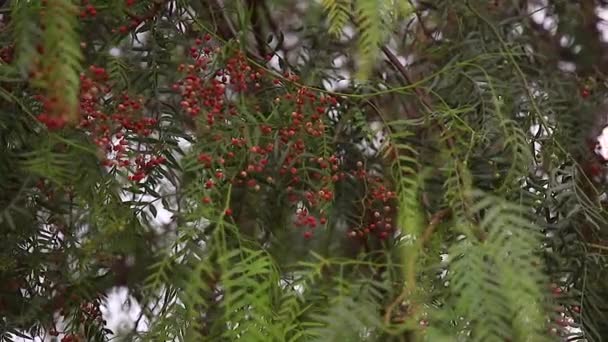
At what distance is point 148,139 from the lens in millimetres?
1032

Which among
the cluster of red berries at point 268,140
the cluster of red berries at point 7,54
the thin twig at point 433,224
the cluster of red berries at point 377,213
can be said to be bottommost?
the thin twig at point 433,224

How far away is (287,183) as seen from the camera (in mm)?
1114

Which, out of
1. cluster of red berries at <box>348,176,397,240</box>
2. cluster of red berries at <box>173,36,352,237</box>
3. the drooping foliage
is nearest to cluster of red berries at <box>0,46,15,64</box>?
the drooping foliage

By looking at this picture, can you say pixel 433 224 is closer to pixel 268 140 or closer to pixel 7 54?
pixel 268 140

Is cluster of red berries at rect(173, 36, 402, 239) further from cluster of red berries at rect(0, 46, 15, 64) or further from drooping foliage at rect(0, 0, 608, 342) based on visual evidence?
→ cluster of red berries at rect(0, 46, 15, 64)

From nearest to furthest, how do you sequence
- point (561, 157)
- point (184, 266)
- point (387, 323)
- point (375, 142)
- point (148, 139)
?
point (387, 323) < point (184, 266) < point (148, 139) < point (561, 157) < point (375, 142)

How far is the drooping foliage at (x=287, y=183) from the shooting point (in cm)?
81

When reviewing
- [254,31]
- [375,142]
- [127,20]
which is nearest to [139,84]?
[127,20]

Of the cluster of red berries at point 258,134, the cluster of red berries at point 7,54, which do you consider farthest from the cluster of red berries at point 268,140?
the cluster of red berries at point 7,54

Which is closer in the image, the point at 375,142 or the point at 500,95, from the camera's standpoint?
the point at 500,95

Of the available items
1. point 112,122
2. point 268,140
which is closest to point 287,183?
point 268,140

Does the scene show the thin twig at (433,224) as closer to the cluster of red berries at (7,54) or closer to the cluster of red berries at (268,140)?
the cluster of red berries at (268,140)

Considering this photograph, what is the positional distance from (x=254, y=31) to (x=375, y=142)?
0.21 meters

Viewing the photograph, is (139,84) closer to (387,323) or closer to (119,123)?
(119,123)
